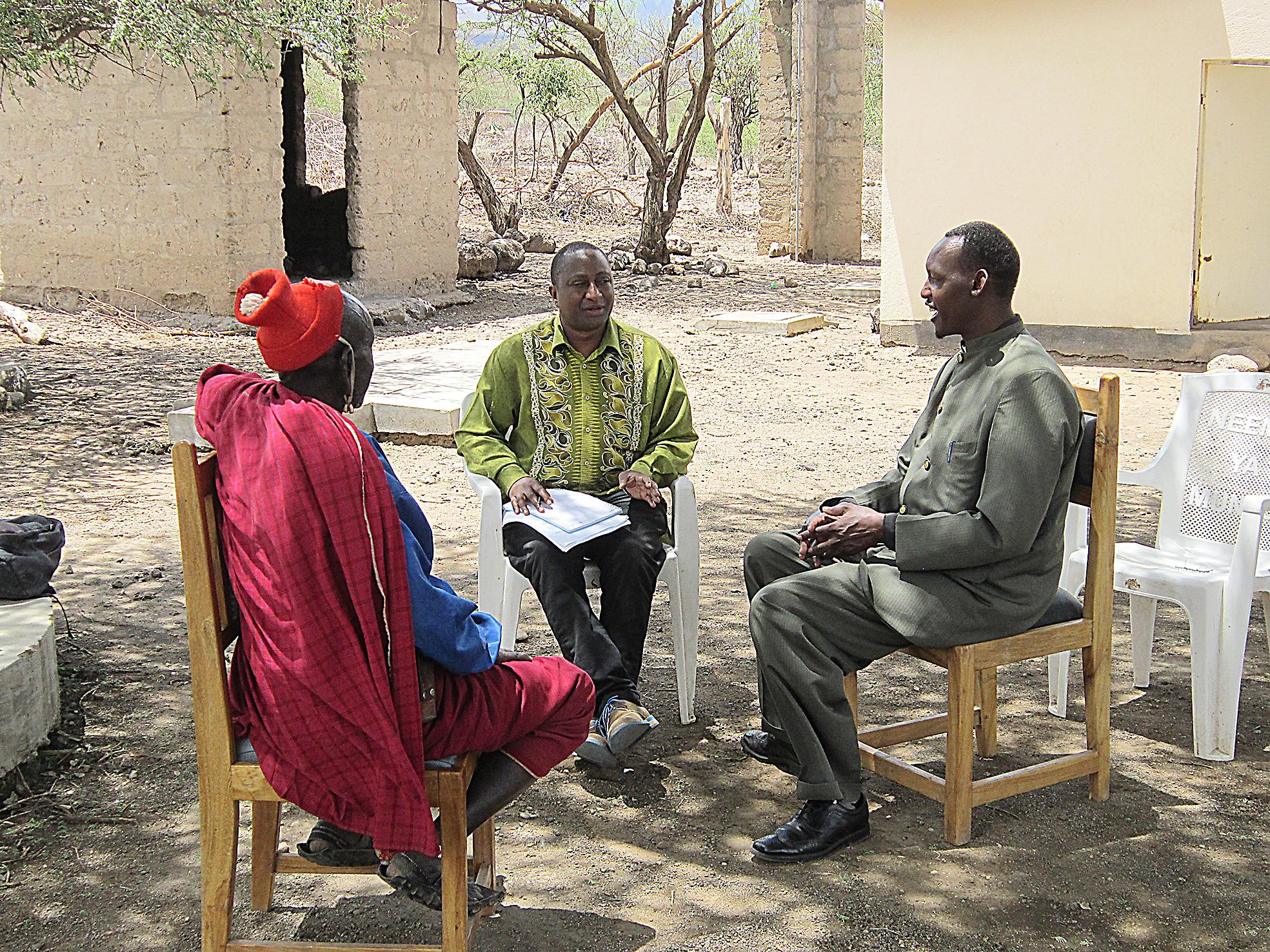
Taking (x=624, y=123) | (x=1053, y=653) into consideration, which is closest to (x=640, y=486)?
(x=1053, y=653)

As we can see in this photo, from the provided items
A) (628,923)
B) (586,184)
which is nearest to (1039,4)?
(628,923)

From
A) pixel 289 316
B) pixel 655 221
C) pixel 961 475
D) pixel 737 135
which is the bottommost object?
pixel 961 475

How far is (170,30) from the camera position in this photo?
6.71 m

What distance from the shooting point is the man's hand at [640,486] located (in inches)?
146

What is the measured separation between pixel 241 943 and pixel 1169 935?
1876mm

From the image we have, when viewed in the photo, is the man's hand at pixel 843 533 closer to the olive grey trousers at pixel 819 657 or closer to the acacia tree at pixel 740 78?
the olive grey trousers at pixel 819 657

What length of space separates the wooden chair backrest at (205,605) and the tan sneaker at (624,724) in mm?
1169

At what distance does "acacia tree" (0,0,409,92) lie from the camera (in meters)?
6.31

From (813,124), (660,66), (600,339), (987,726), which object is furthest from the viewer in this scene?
(813,124)

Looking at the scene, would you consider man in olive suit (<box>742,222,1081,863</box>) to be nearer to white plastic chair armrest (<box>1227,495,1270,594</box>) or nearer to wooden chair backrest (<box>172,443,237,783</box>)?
white plastic chair armrest (<box>1227,495,1270,594</box>)

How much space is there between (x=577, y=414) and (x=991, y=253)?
1.39 metres

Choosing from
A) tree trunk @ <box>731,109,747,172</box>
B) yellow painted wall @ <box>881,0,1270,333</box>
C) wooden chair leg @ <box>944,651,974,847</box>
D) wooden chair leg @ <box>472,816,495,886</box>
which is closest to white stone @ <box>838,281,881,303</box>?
yellow painted wall @ <box>881,0,1270,333</box>

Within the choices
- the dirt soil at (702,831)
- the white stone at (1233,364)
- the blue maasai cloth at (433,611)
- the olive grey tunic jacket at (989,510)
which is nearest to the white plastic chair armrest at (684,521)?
the dirt soil at (702,831)

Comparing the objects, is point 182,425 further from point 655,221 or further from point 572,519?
point 655,221
